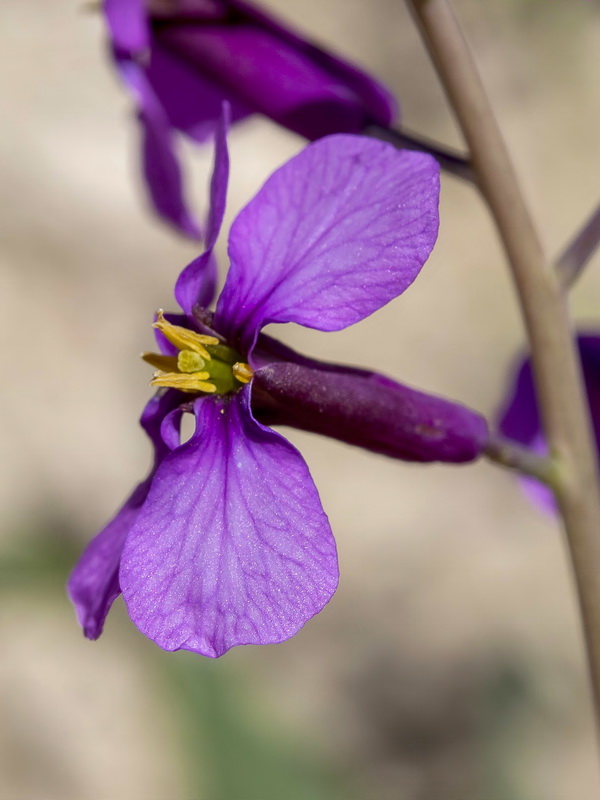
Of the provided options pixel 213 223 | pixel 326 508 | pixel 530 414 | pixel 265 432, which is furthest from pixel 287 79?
pixel 326 508

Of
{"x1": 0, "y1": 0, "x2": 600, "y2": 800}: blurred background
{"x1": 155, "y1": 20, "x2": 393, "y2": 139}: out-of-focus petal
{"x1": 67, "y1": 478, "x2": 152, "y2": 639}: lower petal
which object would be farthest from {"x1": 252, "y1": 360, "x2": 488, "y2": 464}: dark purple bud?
{"x1": 0, "y1": 0, "x2": 600, "y2": 800}: blurred background

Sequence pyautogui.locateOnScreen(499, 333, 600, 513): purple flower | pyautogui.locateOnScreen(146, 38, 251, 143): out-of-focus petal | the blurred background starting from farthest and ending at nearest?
the blurred background < pyautogui.locateOnScreen(499, 333, 600, 513): purple flower < pyautogui.locateOnScreen(146, 38, 251, 143): out-of-focus petal

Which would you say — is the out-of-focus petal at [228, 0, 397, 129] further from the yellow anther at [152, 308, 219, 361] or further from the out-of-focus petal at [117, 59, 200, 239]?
the yellow anther at [152, 308, 219, 361]

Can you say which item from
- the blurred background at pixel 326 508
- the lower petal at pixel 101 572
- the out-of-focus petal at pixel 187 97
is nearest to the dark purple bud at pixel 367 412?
the lower petal at pixel 101 572

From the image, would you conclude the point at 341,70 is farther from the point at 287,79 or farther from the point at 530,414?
the point at 530,414

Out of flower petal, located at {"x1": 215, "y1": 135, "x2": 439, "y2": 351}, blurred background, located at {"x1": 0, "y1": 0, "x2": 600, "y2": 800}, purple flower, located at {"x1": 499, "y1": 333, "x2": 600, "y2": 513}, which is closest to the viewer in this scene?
flower petal, located at {"x1": 215, "y1": 135, "x2": 439, "y2": 351}

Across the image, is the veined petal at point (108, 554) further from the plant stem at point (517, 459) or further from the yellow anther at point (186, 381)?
the plant stem at point (517, 459)
